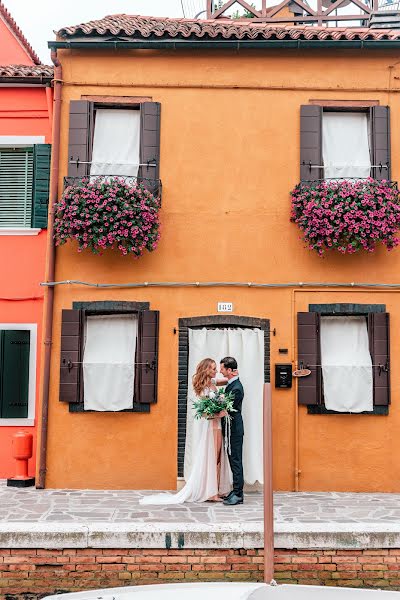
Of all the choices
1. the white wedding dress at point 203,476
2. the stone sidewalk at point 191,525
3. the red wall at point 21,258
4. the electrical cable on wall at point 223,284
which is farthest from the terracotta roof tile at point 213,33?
the stone sidewalk at point 191,525

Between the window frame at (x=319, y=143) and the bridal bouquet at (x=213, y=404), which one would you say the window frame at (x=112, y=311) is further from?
the window frame at (x=319, y=143)

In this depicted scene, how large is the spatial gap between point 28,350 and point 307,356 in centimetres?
444

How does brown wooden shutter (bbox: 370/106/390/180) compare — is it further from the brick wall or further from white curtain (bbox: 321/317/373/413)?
the brick wall

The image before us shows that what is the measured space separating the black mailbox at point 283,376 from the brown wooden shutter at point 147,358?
1.84 metres

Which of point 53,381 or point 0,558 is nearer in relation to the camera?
point 0,558

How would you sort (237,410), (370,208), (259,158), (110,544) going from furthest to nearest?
(259,158), (370,208), (237,410), (110,544)

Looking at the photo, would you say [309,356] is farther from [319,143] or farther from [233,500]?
[319,143]

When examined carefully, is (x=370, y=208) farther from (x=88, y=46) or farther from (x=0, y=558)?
(x=0, y=558)

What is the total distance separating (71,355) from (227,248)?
292 centimetres

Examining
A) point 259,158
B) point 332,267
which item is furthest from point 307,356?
point 259,158

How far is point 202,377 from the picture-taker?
32.3ft

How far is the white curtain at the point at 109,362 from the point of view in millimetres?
10562

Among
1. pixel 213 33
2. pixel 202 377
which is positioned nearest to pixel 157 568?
pixel 202 377

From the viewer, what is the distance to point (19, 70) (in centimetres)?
1143
